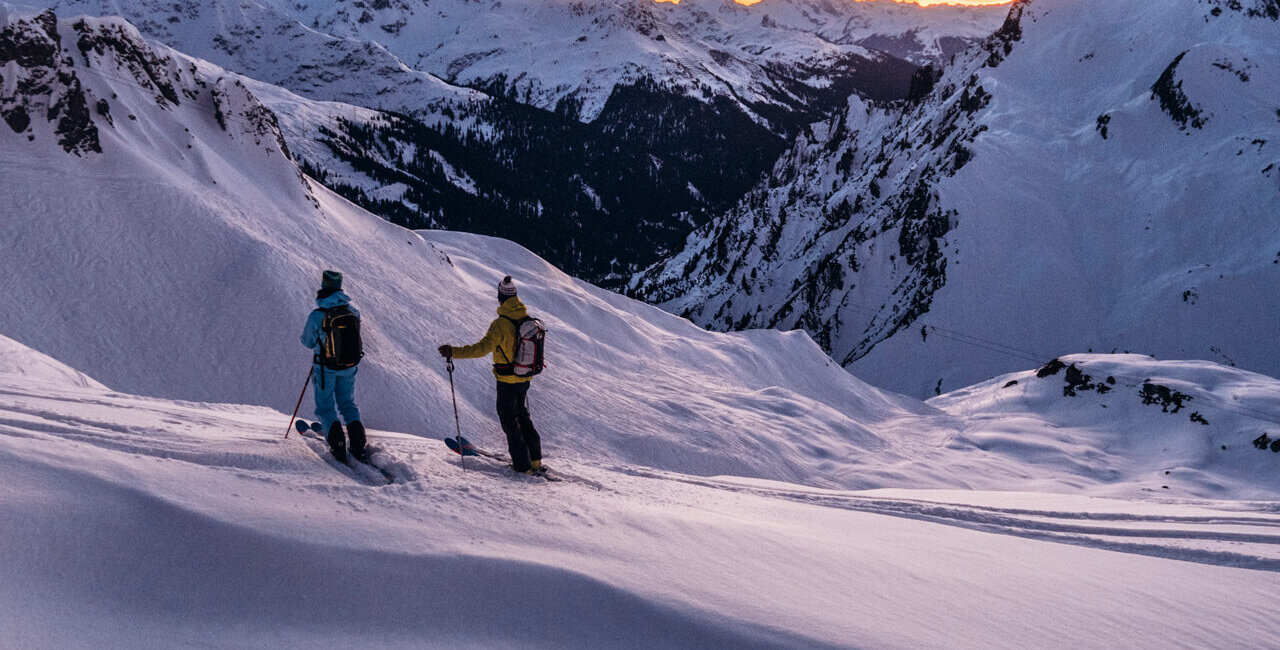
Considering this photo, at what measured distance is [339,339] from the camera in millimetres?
7371

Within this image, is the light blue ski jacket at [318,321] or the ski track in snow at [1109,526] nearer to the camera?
the light blue ski jacket at [318,321]

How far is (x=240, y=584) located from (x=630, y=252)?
635ft

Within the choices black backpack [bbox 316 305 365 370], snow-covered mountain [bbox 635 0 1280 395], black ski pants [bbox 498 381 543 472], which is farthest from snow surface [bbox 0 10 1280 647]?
snow-covered mountain [bbox 635 0 1280 395]

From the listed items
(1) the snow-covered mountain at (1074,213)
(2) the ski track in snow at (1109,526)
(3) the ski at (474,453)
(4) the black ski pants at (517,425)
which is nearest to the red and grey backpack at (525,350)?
(4) the black ski pants at (517,425)

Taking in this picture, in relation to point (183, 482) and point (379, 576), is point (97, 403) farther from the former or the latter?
point (379, 576)

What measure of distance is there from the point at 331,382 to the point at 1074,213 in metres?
56.4

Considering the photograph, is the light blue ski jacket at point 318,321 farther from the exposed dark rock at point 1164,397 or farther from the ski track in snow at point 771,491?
the exposed dark rock at point 1164,397

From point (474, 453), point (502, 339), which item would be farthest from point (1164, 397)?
point (502, 339)

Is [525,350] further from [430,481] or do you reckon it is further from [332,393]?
[332,393]

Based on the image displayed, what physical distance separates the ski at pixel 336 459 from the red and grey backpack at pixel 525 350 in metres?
1.62

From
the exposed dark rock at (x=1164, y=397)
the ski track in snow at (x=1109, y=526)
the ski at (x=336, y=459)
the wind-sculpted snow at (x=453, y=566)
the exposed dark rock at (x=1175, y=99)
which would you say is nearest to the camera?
the wind-sculpted snow at (x=453, y=566)

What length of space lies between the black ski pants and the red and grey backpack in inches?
8.5

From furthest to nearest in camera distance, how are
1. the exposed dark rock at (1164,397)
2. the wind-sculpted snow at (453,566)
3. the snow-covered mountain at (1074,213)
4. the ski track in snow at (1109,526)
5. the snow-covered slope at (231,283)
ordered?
the snow-covered mountain at (1074,213) < the exposed dark rock at (1164,397) < the snow-covered slope at (231,283) < the ski track in snow at (1109,526) < the wind-sculpted snow at (453,566)

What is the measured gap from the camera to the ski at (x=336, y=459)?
6.88 m
